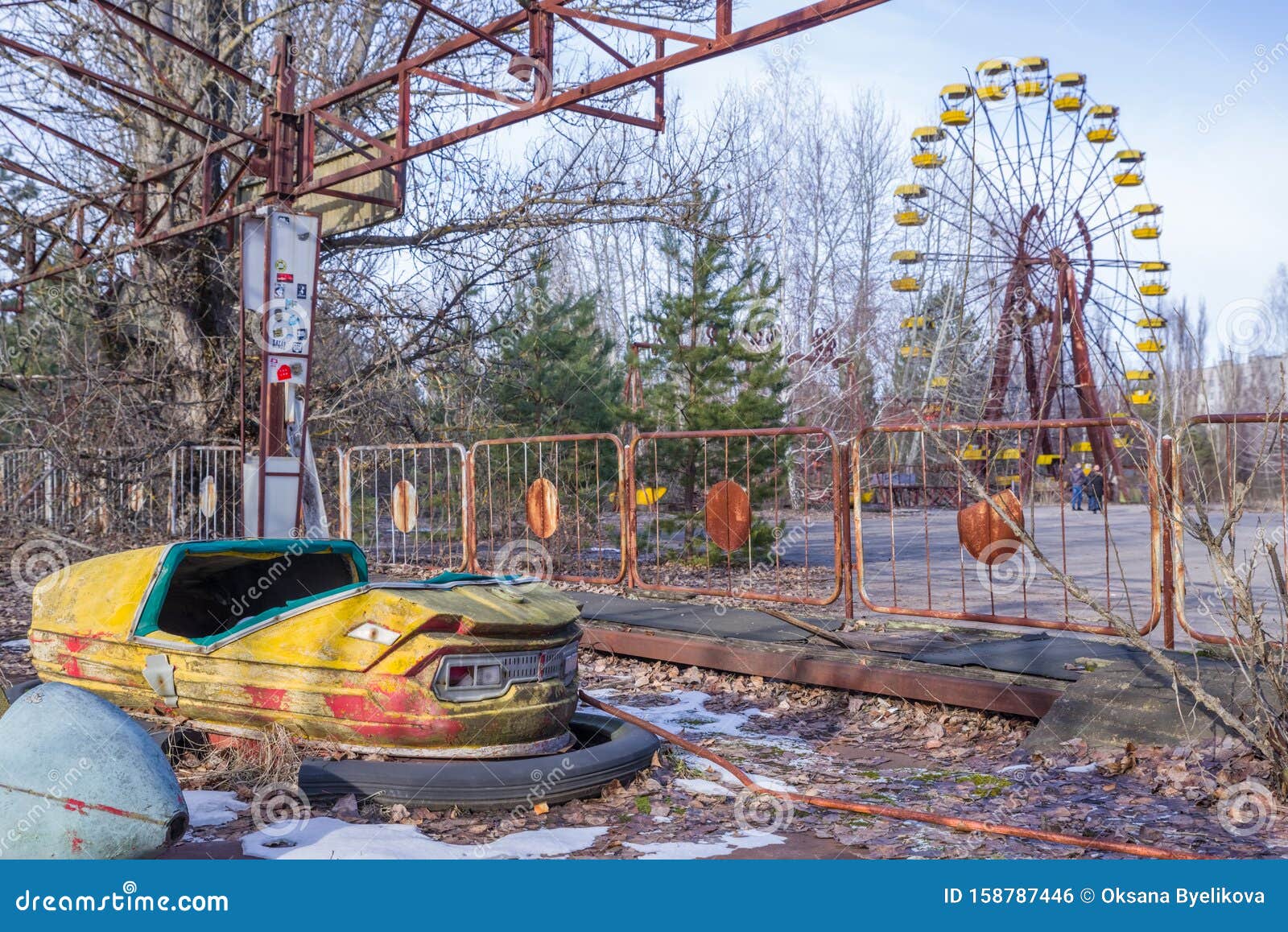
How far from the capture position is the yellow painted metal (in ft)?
12.7

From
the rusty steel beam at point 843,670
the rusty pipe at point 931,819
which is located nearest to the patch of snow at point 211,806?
the rusty pipe at point 931,819

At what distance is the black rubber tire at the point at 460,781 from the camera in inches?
148

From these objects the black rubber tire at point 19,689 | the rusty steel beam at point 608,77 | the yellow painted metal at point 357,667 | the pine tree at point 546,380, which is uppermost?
the rusty steel beam at point 608,77

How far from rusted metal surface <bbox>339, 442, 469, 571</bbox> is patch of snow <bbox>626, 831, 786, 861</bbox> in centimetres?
639

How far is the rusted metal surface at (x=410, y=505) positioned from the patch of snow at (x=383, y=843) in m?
6.24

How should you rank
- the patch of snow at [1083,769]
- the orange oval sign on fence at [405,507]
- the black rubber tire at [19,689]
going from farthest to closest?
the orange oval sign on fence at [405,507] → the patch of snow at [1083,769] → the black rubber tire at [19,689]

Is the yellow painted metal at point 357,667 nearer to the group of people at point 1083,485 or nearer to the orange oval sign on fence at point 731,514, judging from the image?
the orange oval sign on fence at point 731,514

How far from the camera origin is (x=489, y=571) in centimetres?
1038

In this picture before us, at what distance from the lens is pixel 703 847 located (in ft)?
11.6

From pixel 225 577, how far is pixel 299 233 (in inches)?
183

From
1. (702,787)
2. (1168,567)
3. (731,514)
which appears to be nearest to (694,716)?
(702,787)

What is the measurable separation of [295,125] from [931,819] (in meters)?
8.89

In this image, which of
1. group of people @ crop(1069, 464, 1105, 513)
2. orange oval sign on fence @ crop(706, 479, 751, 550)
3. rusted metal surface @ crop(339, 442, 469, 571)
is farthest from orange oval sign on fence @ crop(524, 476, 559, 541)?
group of people @ crop(1069, 464, 1105, 513)

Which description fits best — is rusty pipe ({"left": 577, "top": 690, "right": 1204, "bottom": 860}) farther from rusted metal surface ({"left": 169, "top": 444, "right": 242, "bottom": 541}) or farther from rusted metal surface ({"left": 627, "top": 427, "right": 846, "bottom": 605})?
rusted metal surface ({"left": 169, "top": 444, "right": 242, "bottom": 541})
